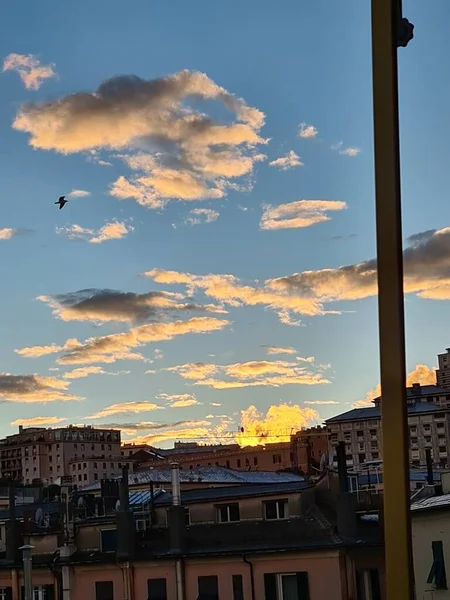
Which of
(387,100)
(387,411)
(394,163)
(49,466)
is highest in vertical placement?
(387,100)

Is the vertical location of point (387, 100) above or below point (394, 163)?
above

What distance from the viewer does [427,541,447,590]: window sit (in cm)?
2831

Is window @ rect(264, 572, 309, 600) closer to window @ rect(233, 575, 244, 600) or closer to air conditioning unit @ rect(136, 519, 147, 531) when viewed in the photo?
window @ rect(233, 575, 244, 600)

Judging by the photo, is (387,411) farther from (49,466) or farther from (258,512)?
(49,466)

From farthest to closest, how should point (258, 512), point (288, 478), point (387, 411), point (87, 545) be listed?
point (288, 478)
point (87, 545)
point (258, 512)
point (387, 411)

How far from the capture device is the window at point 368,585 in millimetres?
32031

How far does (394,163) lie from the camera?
930 centimetres

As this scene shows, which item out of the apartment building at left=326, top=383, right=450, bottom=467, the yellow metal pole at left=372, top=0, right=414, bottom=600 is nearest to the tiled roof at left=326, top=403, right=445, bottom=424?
the apartment building at left=326, top=383, right=450, bottom=467

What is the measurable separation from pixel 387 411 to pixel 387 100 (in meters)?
2.98

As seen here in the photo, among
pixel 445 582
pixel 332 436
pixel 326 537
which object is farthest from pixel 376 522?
pixel 332 436

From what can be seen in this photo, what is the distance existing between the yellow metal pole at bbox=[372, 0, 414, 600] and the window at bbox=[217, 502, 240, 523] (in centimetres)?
2756

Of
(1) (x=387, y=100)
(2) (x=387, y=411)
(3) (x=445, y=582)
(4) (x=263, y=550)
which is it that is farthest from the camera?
(4) (x=263, y=550)

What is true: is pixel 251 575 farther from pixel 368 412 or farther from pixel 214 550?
pixel 368 412

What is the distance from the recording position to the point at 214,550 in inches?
1359
